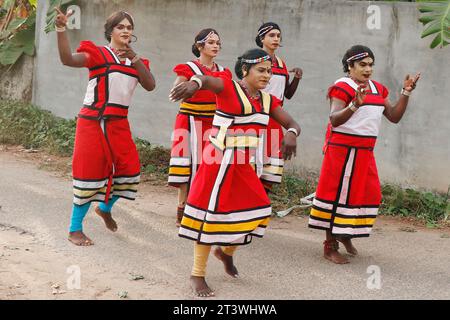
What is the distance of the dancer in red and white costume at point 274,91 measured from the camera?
7.14 meters

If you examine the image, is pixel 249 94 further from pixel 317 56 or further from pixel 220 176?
pixel 317 56

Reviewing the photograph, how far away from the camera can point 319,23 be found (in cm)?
878

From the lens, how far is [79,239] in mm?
6516

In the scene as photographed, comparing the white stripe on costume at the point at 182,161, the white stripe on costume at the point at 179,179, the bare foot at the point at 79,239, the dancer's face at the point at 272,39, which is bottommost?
the bare foot at the point at 79,239

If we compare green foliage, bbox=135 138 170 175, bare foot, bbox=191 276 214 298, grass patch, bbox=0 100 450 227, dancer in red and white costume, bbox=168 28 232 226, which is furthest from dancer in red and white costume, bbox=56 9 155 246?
green foliage, bbox=135 138 170 175

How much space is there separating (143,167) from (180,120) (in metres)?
2.53

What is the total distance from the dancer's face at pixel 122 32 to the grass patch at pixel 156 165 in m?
2.64

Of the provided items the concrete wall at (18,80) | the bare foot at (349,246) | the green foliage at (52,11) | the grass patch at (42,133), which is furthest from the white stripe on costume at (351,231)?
the concrete wall at (18,80)

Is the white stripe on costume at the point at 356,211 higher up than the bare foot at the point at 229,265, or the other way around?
the white stripe on costume at the point at 356,211

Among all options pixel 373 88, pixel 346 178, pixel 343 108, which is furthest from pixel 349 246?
pixel 373 88

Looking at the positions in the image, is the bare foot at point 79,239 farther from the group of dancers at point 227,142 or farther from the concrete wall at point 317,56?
the concrete wall at point 317,56

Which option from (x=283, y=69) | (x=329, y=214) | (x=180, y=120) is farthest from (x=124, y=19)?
(x=329, y=214)

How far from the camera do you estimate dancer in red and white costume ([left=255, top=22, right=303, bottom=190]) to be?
7137 mm

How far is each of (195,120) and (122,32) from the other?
1138mm
